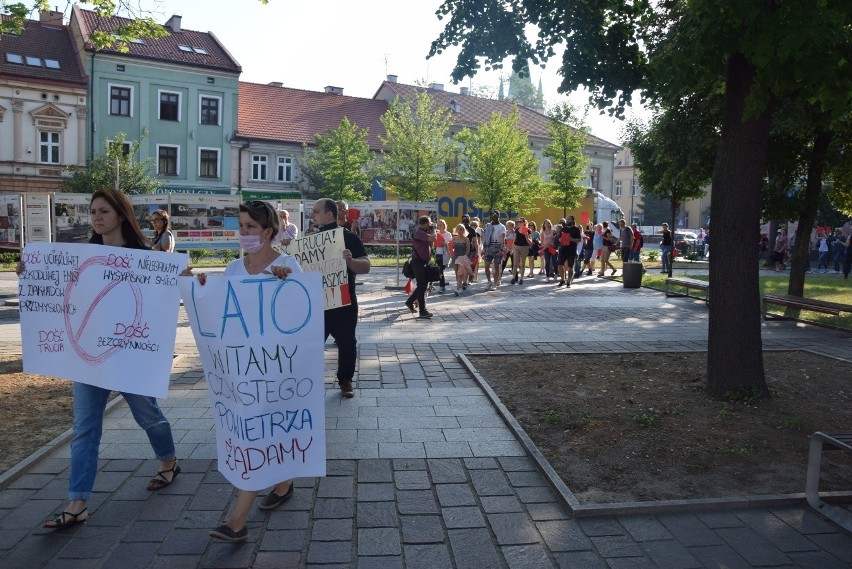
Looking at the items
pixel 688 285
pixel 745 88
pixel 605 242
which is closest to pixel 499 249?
pixel 688 285

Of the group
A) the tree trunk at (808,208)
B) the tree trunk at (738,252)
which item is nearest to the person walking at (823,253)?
the tree trunk at (808,208)

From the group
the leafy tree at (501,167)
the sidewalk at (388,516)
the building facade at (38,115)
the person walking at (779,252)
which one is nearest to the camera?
the sidewalk at (388,516)

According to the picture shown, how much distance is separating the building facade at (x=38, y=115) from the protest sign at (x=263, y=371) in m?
40.7

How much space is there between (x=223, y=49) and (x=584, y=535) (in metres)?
48.3

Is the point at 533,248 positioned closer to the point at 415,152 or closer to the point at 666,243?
the point at 666,243

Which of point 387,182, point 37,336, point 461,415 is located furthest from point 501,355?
point 387,182

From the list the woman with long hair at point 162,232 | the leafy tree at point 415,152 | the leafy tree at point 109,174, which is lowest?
the woman with long hair at point 162,232

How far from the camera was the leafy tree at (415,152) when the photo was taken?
44.2 m

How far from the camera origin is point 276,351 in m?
4.28

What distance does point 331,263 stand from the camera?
7195mm

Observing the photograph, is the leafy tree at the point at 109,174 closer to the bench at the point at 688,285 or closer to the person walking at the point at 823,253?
the bench at the point at 688,285

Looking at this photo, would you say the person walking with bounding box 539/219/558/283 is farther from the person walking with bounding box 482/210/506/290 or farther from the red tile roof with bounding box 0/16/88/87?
the red tile roof with bounding box 0/16/88/87

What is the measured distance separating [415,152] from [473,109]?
66.9 ft

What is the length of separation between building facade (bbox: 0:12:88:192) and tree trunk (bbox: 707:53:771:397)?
4004 centimetres
